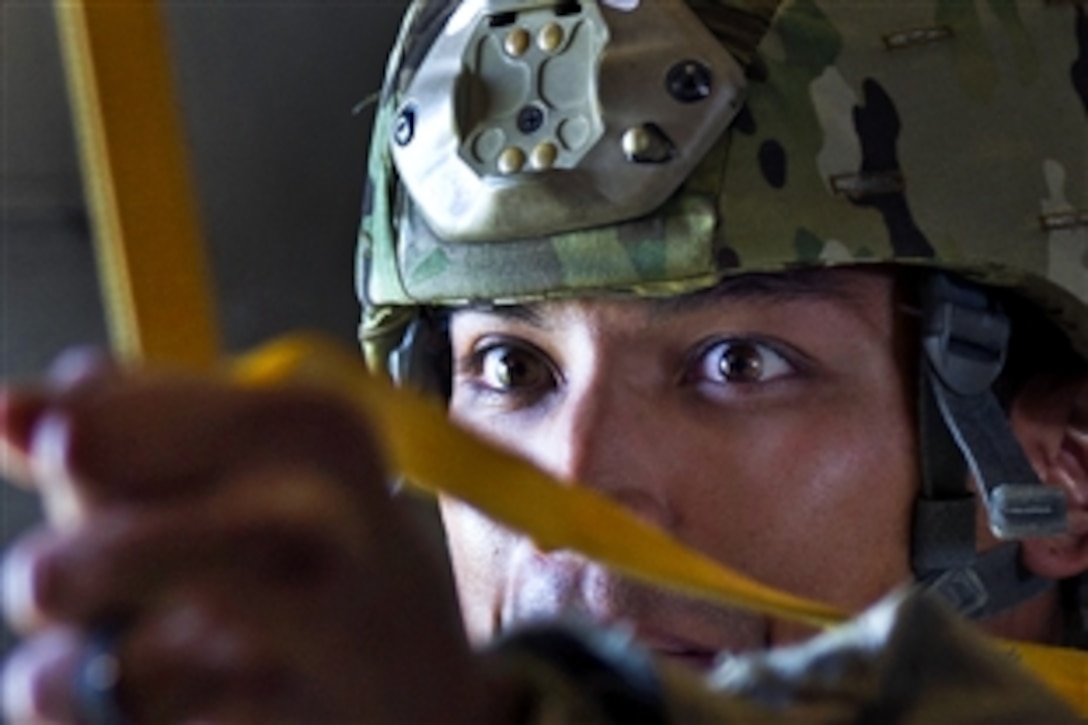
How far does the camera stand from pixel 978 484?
104cm

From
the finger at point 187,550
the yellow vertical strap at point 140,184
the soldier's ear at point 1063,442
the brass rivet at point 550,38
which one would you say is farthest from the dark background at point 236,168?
the finger at point 187,550

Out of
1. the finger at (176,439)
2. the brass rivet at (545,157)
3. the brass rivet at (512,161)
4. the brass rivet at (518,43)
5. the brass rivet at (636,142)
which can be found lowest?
the brass rivet at (512,161)

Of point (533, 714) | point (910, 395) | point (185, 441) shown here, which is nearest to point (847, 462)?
point (910, 395)

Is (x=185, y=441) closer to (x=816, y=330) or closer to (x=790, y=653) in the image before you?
(x=790, y=653)

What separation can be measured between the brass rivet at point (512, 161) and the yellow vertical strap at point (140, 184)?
1.90 ft

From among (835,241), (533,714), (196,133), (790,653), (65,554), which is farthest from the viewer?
(196,133)

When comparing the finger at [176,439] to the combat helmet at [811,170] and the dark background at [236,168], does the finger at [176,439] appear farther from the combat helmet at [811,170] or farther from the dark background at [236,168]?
the dark background at [236,168]

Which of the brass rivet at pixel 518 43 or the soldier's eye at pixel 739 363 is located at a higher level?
the brass rivet at pixel 518 43

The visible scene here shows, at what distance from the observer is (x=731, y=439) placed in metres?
1.02

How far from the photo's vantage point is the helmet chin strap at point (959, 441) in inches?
40.9

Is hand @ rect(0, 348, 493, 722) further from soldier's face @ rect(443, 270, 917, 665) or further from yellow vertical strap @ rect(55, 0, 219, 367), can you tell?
soldier's face @ rect(443, 270, 917, 665)

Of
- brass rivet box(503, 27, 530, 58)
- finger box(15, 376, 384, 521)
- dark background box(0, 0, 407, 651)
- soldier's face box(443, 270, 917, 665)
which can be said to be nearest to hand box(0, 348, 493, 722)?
finger box(15, 376, 384, 521)

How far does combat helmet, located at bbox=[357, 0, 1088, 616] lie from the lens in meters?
1.00

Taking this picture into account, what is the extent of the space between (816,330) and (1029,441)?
6.8 inches
